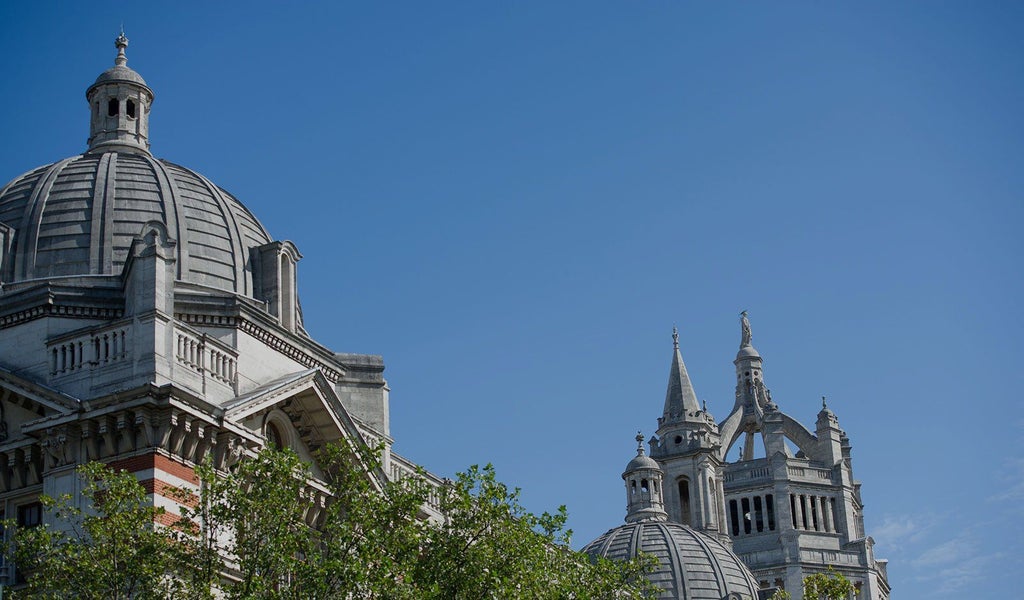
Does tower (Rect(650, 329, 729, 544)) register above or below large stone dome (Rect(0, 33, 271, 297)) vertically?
above

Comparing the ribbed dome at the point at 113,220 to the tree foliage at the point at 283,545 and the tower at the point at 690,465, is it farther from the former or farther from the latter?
the tower at the point at 690,465

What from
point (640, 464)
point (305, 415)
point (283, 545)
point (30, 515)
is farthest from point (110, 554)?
point (640, 464)

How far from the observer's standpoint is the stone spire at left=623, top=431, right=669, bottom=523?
10975cm

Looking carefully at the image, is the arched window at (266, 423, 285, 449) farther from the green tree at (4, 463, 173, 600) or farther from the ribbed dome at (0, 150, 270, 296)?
the green tree at (4, 463, 173, 600)

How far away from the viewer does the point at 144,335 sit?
1382 inches

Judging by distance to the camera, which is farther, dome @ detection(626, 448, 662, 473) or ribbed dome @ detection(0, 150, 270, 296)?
dome @ detection(626, 448, 662, 473)

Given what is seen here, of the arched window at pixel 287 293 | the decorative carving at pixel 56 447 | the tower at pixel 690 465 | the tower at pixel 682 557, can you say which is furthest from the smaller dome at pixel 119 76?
the tower at pixel 690 465

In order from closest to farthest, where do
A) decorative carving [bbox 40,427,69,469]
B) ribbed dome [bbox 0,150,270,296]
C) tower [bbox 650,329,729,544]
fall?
decorative carving [bbox 40,427,69,469] < ribbed dome [bbox 0,150,270,296] < tower [bbox 650,329,729,544]

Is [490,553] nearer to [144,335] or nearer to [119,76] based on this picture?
[144,335]

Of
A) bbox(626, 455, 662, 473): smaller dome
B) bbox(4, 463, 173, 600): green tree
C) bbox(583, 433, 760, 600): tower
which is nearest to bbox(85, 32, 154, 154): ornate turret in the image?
bbox(4, 463, 173, 600): green tree

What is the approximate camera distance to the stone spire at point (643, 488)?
109750 mm

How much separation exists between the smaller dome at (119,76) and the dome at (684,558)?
54730mm

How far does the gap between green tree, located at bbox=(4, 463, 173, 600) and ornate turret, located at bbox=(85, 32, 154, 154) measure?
19.8 meters

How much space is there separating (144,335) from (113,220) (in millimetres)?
9520
